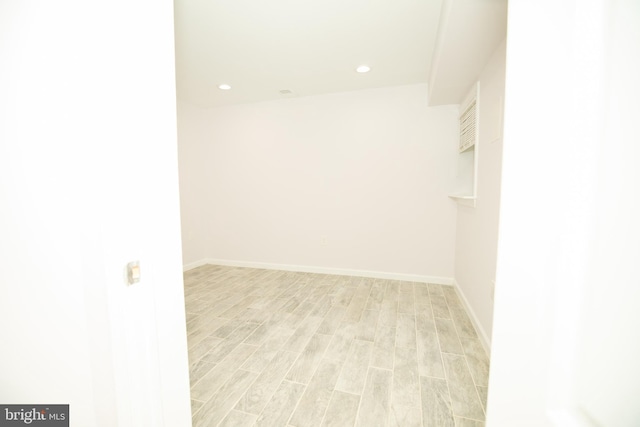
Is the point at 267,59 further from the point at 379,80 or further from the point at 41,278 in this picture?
the point at 41,278

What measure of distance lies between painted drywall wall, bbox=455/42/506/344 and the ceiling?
263 mm

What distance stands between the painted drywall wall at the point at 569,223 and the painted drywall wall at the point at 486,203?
157 cm

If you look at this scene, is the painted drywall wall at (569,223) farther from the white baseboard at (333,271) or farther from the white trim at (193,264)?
the white trim at (193,264)

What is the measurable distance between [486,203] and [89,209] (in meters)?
2.37

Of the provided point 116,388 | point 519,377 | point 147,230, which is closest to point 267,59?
point 147,230

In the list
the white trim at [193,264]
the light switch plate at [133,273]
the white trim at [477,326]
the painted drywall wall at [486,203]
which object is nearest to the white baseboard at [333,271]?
the white trim at [193,264]

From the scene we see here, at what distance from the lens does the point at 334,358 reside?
6.04 ft

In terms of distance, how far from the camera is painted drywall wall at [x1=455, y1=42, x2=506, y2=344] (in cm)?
183

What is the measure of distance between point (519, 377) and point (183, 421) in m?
1.03

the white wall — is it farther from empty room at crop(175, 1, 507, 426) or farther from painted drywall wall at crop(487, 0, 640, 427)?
painted drywall wall at crop(487, 0, 640, 427)

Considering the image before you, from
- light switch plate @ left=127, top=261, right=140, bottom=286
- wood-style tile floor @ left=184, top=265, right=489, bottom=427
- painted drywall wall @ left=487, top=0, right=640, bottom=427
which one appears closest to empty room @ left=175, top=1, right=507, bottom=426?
wood-style tile floor @ left=184, top=265, right=489, bottom=427

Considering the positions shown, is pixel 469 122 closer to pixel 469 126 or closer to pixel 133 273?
pixel 469 126

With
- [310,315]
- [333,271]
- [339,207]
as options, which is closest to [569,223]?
[310,315]

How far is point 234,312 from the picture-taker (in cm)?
257
